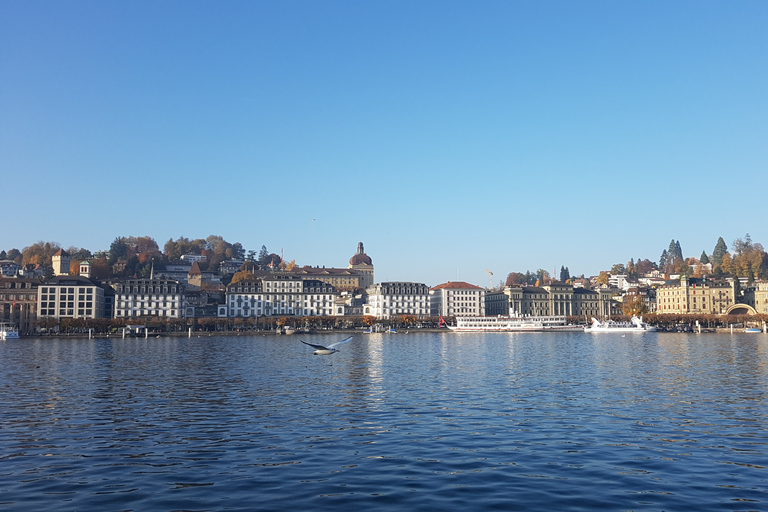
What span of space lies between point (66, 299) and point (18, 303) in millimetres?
13071

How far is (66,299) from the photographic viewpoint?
16662 centimetres

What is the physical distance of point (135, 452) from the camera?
961 inches

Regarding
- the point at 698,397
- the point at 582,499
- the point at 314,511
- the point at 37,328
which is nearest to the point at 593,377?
the point at 698,397

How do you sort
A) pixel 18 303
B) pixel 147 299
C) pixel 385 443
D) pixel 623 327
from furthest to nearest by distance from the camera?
1. pixel 147 299
2. pixel 623 327
3. pixel 18 303
4. pixel 385 443

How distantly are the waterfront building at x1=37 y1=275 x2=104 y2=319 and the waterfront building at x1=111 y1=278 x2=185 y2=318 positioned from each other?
31.8 ft

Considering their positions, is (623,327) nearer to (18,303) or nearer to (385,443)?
(18,303)

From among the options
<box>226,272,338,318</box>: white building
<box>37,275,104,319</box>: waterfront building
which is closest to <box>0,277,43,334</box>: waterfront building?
<box>37,275,104,319</box>: waterfront building

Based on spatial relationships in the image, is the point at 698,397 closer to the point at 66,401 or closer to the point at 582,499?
the point at 582,499

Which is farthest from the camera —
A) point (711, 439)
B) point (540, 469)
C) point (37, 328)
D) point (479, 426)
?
point (37, 328)

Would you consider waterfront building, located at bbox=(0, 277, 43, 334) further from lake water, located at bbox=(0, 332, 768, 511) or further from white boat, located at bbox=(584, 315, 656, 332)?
white boat, located at bbox=(584, 315, 656, 332)

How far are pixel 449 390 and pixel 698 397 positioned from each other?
1454cm

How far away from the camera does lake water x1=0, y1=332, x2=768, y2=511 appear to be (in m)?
18.9

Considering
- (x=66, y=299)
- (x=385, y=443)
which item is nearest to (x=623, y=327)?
(x=66, y=299)

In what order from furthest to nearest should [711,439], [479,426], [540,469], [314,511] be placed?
[479,426], [711,439], [540,469], [314,511]
